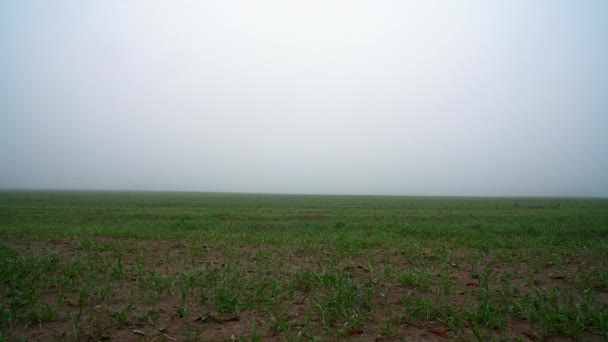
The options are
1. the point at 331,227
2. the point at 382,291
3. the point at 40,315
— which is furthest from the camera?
the point at 331,227

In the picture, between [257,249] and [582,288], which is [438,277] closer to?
[582,288]

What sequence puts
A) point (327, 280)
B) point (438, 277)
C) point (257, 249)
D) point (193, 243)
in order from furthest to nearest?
point (193, 243) < point (257, 249) < point (438, 277) < point (327, 280)

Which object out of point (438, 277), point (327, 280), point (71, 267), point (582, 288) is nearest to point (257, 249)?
point (327, 280)

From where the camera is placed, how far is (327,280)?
516cm

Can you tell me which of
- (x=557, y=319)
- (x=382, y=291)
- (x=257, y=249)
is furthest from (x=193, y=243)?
(x=557, y=319)

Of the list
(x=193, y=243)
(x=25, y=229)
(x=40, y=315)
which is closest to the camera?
(x=40, y=315)

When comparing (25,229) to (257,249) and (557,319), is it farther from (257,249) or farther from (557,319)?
(557,319)

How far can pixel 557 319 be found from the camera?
12.0 ft

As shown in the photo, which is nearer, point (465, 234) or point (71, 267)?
point (71, 267)

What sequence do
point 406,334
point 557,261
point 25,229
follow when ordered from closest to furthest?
point 406,334
point 557,261
point 25,229

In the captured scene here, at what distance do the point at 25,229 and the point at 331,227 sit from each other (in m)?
12.2

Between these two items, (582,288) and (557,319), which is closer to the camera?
(557,319)

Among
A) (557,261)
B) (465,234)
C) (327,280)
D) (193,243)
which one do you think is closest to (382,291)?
(327,280)

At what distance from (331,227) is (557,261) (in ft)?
24.4
